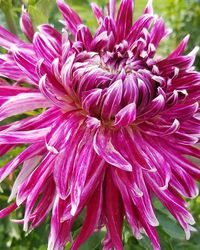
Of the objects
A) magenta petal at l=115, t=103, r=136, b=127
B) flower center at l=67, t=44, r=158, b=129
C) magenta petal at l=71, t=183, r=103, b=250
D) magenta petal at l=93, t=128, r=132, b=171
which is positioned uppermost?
flower center at l=67, t=44, r=158, b=129

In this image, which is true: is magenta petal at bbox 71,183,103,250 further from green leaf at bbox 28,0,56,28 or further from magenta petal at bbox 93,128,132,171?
green leaf at bbox 28,0,56,28

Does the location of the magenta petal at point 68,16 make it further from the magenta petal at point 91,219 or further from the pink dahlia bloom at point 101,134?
the magenta petal at point 91,219

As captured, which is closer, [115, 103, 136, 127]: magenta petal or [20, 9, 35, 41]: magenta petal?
[115, 103, 136, 127]: magenta petal

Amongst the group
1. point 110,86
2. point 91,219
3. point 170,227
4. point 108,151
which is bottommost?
point 170,227

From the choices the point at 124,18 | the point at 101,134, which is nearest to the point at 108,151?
the point at 101,134

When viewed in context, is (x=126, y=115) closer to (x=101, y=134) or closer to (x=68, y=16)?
(x=101, y=134)

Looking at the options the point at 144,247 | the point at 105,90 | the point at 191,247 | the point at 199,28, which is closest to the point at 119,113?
the point at 105,90

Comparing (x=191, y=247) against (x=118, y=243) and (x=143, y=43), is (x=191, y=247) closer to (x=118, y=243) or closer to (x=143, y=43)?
(x=118, y=243)

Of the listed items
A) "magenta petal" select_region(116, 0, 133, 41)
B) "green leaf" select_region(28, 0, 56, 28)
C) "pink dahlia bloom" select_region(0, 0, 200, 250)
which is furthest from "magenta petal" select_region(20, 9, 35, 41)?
"magenta petal" select_region(116, 0, 133, 41)

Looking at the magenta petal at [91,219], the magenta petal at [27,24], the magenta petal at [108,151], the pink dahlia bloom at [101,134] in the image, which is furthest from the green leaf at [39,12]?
the magenta petal at [91,219]
